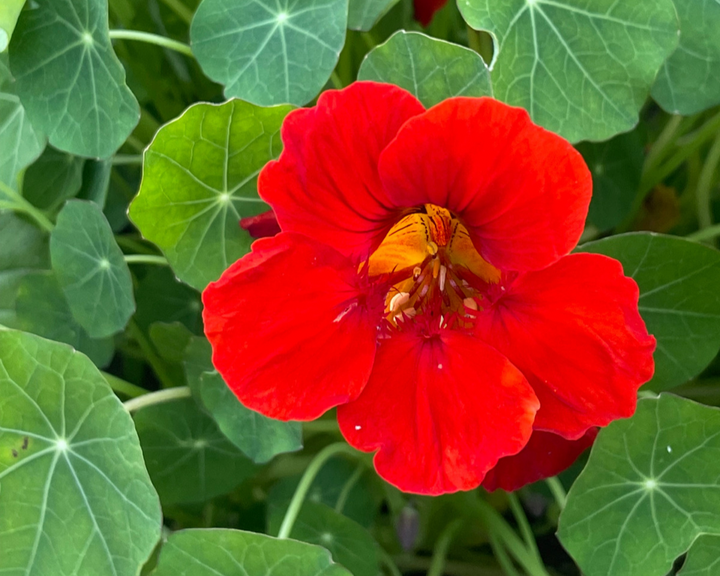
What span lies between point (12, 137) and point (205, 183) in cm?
43

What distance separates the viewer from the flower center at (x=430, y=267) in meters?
0.76

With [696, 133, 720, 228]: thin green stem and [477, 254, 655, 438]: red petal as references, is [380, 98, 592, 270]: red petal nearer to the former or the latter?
[477, 254, 655, 438]: red petal

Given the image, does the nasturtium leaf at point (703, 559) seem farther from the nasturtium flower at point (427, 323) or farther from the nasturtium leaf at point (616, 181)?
the nasturtium leaf at point (616, 181)

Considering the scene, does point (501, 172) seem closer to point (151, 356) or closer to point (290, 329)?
point (290, 329)

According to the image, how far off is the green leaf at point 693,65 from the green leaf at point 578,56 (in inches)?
4.8

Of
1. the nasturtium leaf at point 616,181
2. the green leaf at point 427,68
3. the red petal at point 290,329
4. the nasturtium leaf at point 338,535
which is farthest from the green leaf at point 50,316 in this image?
the nasturtium leaf at point 616,181

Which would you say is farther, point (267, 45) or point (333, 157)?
point (267, 45)

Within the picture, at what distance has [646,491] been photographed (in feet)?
2.52

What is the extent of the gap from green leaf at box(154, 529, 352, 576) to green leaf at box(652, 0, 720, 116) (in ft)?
2.22

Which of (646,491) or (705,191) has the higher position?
(705,191)

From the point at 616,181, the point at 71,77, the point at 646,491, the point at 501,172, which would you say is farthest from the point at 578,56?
the point at 71,77

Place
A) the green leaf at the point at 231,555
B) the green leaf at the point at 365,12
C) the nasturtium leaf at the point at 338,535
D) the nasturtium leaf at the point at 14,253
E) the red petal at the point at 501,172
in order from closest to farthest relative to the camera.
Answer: the red petal at the point at 501,172
the green leaf at the point at 231,555
the green leaf at the point at 365,12
the nasturtium leaf at the point at 338,535
the nasturtium leaf at the point at 14,253

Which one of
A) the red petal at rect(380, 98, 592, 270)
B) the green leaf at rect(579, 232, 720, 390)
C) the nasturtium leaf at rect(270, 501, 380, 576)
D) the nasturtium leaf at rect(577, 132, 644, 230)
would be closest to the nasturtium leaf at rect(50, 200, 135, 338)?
the nasturtium leaf at rect(270, 501, 380, 576)

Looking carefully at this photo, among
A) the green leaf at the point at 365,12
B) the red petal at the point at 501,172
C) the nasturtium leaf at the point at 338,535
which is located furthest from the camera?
the nasturtium leaf at the point at 338,535
